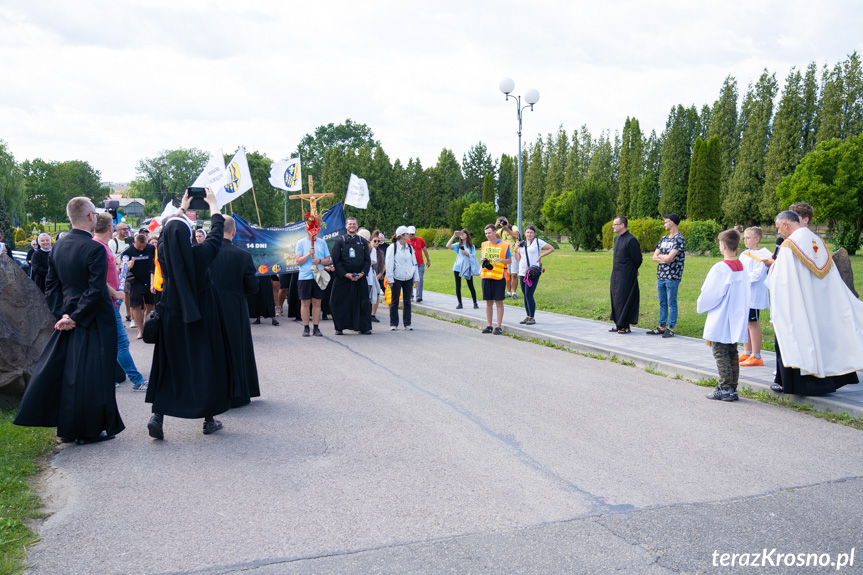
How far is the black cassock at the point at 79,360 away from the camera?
5461mm

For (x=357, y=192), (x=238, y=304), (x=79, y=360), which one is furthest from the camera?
(x=357, y=192)

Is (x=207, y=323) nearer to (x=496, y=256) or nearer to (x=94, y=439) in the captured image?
(x=94, y=439)

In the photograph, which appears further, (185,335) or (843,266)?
(843,266)

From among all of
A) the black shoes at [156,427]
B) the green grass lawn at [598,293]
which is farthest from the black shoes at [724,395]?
the black shoes at [156,427]

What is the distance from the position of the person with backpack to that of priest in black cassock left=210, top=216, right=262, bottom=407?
18.8 feet

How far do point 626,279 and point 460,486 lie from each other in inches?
305

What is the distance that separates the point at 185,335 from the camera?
5773 mm

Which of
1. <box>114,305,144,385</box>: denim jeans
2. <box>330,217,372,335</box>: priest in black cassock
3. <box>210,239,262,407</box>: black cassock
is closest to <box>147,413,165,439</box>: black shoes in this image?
<box>210,239,262,407</box>: black cassock

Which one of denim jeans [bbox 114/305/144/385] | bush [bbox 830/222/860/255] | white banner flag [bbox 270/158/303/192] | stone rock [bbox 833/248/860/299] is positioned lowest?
denim jeans [bbox 114/305/144/385]

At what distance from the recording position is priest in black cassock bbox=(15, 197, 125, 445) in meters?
5.46

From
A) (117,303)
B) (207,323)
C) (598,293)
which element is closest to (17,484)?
(207,323)

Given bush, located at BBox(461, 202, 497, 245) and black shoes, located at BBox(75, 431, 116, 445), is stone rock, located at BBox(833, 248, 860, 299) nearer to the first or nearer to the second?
black shoes, located at BBox(75, 431, 116, 445)

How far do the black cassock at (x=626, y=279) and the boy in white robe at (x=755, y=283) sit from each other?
254cm

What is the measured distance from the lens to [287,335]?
40.5 ft
